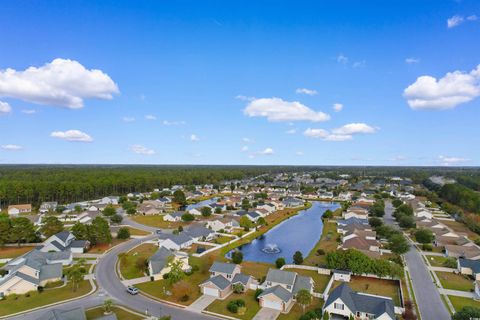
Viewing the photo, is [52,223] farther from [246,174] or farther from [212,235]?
[246,174]

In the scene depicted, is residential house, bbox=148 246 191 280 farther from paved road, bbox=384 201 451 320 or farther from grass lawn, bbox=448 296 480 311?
grass lawn, bbox=448 296 480 311

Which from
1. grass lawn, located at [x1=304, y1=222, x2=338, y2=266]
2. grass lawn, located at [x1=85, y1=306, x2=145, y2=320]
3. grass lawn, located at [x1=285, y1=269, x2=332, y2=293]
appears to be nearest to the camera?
grass lawn, located at [x1=85, y1=306, x2=145, y2=320]

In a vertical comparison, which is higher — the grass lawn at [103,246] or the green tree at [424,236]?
the green tree at [424,236]

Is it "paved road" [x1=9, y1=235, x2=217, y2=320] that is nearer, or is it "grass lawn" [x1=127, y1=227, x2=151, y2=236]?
"paved road" [x1=9, y1=235, x2=217, y2=320]

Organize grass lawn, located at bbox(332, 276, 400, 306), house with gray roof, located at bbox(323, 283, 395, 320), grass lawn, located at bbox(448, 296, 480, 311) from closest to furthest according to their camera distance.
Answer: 1. house with gray roof, located at bbox(323, 283, 395, 320)
2. grass lawn, located at bbox(448, 296, 480, 311)
3. grass lawn, located at bbox(332, 276, 400, 306)

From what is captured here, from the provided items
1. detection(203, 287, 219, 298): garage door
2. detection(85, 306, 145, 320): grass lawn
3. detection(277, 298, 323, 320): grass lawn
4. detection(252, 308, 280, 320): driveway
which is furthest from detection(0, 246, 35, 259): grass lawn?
detection(277, 298, 323, 320): grass lawn

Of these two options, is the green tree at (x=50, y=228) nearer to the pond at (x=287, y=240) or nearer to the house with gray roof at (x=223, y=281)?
the pond at (x=287, y=240)

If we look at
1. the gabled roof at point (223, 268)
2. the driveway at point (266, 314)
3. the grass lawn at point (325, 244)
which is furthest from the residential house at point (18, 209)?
the driveway at point (266, 314)
